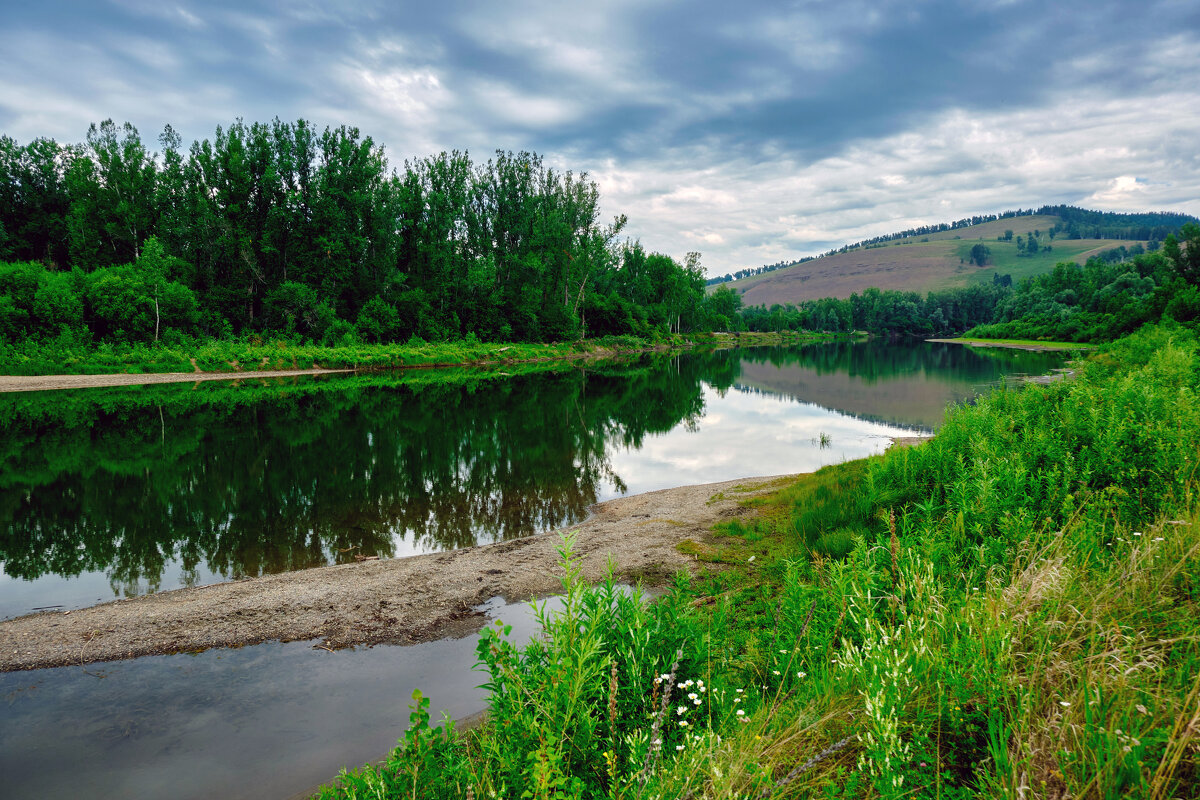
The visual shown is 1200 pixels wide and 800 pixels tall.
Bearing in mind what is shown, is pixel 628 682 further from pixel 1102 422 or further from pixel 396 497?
pixel 396 497

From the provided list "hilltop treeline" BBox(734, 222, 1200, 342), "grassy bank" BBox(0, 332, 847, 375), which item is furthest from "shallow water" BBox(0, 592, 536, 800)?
"hilltop treeline" BBox(734, 222, 1200, 342)

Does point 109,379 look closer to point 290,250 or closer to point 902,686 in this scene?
point 290,250

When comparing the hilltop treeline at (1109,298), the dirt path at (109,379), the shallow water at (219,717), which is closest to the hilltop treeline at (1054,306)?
the hilltop treeline at (1109,298)

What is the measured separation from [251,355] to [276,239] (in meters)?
17.3

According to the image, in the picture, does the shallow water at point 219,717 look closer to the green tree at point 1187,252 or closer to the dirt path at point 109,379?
the dirt path at point 109,379

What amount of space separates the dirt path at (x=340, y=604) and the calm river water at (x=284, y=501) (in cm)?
46

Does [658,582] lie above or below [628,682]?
below

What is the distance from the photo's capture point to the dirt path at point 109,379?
1346 inches

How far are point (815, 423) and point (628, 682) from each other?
84.0 ft

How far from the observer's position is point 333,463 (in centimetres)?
1836

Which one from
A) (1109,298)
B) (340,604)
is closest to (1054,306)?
(1109,298)

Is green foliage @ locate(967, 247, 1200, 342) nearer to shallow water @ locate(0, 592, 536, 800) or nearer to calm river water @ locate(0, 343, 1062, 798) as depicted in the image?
calm river water @ locate(0, 343, 1062, 798)

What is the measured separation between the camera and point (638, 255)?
108m

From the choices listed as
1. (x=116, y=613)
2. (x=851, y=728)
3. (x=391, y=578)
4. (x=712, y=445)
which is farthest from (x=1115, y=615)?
(x=712, y=445)
